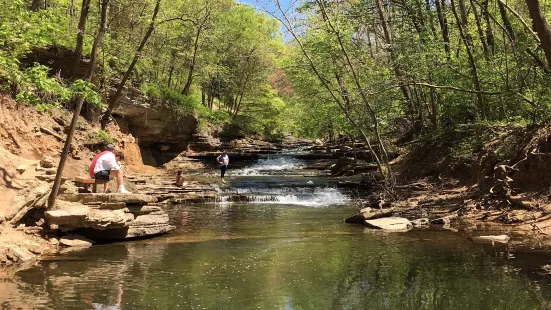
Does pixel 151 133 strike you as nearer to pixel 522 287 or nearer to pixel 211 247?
pixel 211 247

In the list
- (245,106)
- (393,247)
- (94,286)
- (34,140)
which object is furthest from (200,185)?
(245,106)

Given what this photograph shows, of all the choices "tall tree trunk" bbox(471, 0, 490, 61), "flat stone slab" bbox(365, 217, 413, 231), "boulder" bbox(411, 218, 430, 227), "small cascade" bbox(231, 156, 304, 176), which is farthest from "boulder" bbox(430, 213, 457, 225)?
"small cascade" bbox(231, 156, 304, 176)

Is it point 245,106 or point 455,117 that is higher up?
point 245,106

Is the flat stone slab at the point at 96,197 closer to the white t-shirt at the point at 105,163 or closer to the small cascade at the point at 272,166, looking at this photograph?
the white t-shirt at the point at 105,163

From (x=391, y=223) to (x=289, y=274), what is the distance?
18.3 ft

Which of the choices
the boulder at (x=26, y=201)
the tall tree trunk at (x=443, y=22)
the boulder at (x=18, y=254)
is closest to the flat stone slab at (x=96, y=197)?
the boulder at (x=26, y=201)

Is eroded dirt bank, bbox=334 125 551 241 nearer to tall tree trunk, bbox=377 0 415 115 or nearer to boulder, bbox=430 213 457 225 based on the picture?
boulder, bbox=430 213 457 225

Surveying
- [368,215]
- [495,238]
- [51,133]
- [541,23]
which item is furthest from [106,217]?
[51,133]

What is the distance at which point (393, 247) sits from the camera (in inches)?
376

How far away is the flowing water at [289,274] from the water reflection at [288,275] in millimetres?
16

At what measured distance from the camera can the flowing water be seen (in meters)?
5.98

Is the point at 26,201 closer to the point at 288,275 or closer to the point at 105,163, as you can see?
the point at 105,163

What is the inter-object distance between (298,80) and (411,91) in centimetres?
1010

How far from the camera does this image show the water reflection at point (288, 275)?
597cm
